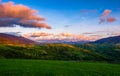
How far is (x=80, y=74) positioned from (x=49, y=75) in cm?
725

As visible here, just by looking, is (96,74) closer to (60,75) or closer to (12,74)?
(60,75)

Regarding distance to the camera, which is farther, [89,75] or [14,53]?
[14,53]

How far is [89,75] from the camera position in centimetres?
4300

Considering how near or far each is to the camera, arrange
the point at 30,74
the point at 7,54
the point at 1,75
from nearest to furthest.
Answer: the point at 1,75, the point at 30,74, the point at 7,54

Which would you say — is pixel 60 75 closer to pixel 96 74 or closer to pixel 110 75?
pixel 96 74

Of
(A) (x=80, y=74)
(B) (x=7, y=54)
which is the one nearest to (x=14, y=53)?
(B) (x=7, y=54)

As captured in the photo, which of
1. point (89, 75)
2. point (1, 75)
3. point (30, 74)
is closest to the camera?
point (1, 75)

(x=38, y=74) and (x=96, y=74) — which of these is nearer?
(x=38, y=74)

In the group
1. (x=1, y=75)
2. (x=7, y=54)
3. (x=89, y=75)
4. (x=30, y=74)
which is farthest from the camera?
(x=7, y=54)

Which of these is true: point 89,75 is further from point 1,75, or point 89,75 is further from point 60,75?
point 1,75

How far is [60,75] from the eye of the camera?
4003cm

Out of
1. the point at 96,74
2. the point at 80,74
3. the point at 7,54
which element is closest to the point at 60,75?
the point at 80,74

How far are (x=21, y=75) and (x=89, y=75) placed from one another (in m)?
14.6

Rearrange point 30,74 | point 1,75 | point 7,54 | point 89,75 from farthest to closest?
point 7,54 → point 89,75 → point 30,74 → point 1,75
